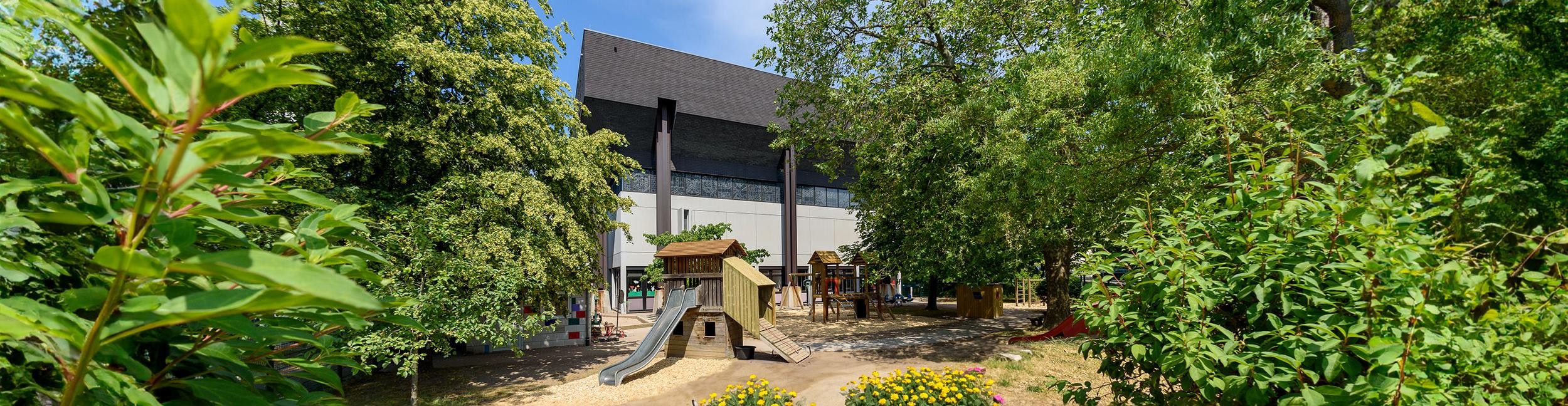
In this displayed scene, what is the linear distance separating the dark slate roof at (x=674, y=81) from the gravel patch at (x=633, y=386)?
14945 mm

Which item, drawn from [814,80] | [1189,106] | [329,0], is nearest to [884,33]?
[814,80]

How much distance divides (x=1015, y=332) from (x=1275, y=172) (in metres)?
15.6

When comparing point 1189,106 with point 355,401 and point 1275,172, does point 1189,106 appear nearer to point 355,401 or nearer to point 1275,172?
point 1275,172

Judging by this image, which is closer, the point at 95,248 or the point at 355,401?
the point at 95,248

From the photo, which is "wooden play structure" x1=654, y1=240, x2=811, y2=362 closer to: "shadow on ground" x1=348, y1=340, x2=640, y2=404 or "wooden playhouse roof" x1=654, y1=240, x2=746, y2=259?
"wooden playhouse roof" x1=654, y1=240, x2=746, y2=259

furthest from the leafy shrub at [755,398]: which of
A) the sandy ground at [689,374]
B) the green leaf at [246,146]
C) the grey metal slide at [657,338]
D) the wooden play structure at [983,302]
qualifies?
the wooden play structure at [983,302]

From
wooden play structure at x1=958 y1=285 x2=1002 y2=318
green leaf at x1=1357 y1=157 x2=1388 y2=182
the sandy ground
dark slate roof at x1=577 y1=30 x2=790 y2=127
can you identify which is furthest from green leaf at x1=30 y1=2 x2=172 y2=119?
dark slate roof at x1=577 y1=30 x2=790 y2=127

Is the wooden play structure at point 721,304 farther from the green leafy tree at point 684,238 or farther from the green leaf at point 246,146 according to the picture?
the green leaf at point 246,146

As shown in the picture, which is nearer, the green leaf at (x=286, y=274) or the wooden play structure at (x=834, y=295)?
the green leaf at (x=286, y=274)

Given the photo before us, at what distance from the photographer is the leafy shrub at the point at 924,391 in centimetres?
615

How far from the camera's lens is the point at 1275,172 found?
2271mm

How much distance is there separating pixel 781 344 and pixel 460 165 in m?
7.14

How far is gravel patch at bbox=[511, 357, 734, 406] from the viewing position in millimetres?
9805

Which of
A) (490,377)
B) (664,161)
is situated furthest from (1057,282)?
(664,161)
